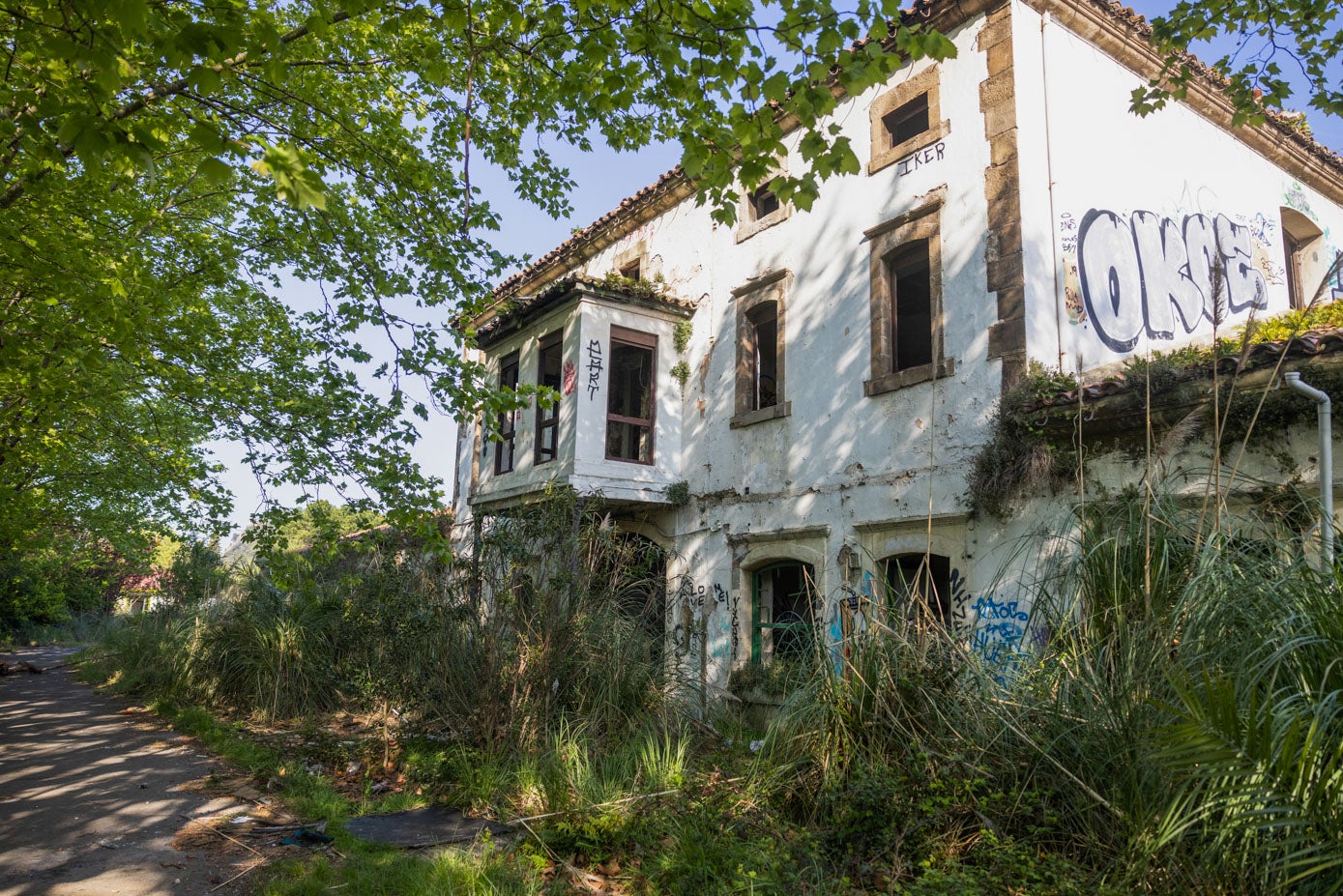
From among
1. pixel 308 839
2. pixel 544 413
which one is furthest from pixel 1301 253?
pixel 308 839

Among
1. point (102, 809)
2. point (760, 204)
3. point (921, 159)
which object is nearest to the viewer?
point (102, 809)

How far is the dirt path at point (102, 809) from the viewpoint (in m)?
4.90

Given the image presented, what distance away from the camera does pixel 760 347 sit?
12555mm

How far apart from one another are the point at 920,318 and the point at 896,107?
105 inches

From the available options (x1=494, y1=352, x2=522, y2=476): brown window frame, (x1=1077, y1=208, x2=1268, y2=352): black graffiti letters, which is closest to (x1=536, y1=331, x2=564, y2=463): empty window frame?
(x1=494, y1=352, x2=522, y2=476): brown window frame

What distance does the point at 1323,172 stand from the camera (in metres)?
12.5

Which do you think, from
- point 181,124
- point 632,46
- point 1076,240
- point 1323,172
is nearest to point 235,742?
point 181,124

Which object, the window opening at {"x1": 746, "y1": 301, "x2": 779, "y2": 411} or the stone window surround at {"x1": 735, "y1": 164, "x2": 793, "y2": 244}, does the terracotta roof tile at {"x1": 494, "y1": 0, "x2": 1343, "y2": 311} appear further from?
the window opening at {"x1": 746, "y1": 301, "x2": 779, "y2": 411}

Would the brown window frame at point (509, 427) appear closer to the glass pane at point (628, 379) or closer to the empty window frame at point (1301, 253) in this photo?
the glass pane at point (628, 379)

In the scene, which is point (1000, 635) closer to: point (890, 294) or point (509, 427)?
point (890, 294)

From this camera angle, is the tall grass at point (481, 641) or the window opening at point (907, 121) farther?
the window opening at point (907, 121)

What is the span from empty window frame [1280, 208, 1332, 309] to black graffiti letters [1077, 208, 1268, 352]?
2.13m

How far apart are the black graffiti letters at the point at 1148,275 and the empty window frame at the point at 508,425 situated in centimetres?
901

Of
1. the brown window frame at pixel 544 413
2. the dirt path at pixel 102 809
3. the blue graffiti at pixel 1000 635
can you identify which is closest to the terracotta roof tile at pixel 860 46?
the brown window frame at pixel 544 413
